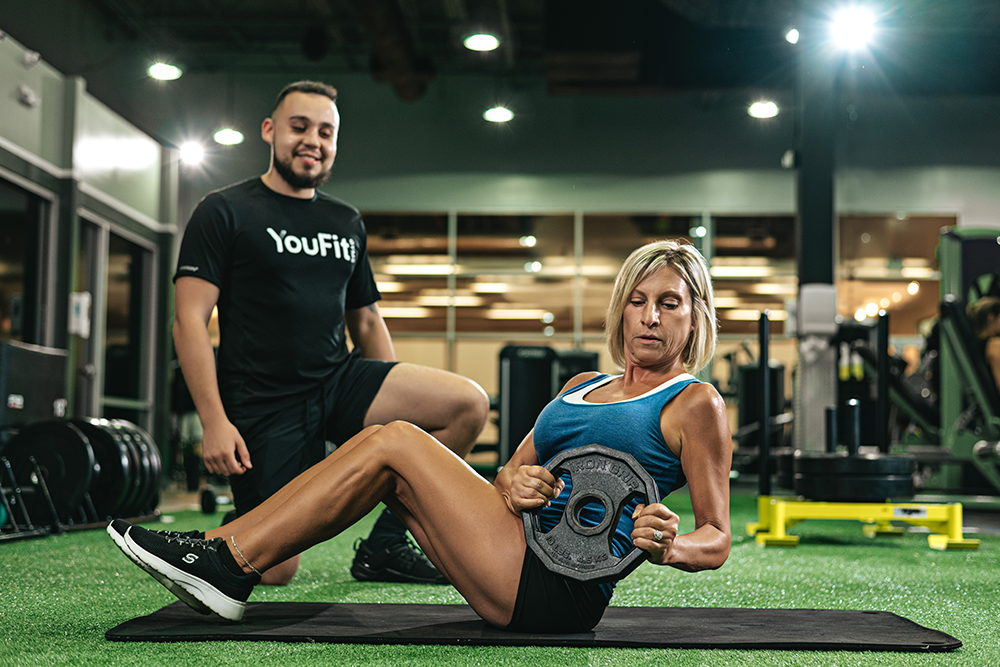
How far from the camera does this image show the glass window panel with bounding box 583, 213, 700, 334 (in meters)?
10.3

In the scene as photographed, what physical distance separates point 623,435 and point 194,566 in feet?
2.72

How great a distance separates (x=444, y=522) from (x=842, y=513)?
2.72 meters

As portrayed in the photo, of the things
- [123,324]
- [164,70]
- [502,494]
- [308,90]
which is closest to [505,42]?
[164,70]

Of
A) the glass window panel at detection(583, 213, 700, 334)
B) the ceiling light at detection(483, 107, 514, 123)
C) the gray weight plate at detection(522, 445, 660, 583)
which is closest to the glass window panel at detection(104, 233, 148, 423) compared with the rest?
the ceiling light at detection(483, 107, 514, 123)

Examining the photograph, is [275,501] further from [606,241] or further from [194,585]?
[606,241]

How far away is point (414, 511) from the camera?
1838 millimetres

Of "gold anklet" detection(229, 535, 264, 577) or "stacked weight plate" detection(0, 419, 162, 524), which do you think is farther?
"stacked weight plate" detection(0, 419, 162, 524)

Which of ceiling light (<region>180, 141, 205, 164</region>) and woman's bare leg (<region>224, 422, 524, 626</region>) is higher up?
ceiling light (<region>180, 141, 205, 164</region>)

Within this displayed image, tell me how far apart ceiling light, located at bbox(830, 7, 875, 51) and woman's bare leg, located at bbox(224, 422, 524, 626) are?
514 cm

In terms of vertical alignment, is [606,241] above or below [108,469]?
above

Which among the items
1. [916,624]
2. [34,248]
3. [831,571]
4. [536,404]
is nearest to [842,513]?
[831,571]

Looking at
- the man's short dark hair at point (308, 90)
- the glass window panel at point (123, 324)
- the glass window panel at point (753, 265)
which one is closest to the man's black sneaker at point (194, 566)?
the man's short dark hair at point (308, 90)

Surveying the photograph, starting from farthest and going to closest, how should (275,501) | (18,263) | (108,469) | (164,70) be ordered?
(164,70)
(18,263)
(108,469)
(275,501)

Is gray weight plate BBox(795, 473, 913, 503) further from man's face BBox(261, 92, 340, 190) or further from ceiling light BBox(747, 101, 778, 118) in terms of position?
ceiling light BBox(747, 101, 778, 118)
